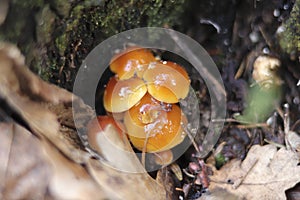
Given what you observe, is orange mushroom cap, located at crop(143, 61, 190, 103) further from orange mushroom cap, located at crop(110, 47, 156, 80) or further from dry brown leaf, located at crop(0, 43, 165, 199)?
dry brown leaf, located at crop(0, 43, 165, 199)

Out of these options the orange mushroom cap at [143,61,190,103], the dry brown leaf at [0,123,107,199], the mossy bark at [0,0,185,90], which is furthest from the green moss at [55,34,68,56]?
the dry brown leaf at [0,123,107,199]

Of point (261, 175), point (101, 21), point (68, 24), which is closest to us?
point (261, 175)

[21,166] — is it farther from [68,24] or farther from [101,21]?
[101,21]

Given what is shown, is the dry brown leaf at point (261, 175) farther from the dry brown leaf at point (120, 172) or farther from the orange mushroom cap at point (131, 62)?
the orange mushroom cap at point (131, 62)

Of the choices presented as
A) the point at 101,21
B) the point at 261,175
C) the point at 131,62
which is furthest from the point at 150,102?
the point at 261,175

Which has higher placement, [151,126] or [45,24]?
[45,24]
